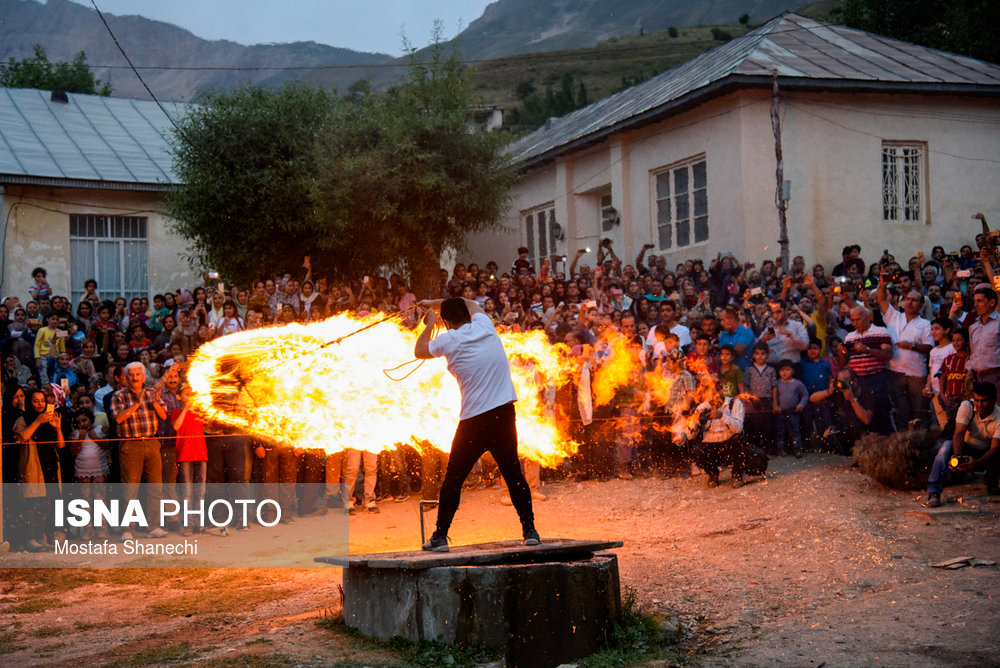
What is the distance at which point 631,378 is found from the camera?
1432 cm

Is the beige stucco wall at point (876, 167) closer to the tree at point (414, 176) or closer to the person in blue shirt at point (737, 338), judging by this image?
the tree at point (414, 176)

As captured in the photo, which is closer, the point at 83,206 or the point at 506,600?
the point at 506,600

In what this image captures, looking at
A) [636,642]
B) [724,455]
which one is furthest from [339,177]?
[636,642]

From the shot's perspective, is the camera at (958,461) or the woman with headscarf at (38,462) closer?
the camera at (958,461)

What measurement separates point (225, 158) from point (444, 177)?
5133mm

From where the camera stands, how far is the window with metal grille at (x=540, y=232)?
2667cm

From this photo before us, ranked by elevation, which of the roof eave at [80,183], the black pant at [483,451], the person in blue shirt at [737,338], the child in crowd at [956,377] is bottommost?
the black pant at [483,451]

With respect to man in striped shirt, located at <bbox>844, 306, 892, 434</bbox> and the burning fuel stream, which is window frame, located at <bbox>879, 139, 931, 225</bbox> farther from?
the burning fuel stream

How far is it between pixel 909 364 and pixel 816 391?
1.34m

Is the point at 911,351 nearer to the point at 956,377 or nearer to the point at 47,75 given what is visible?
the point at 956,377

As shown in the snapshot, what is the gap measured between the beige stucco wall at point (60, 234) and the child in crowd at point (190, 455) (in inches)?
479

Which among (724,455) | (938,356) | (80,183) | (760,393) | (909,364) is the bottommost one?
(724,455)

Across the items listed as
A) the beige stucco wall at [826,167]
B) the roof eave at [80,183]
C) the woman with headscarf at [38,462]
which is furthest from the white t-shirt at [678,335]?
the roof eave at [80,183]

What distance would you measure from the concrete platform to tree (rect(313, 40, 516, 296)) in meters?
11.4
